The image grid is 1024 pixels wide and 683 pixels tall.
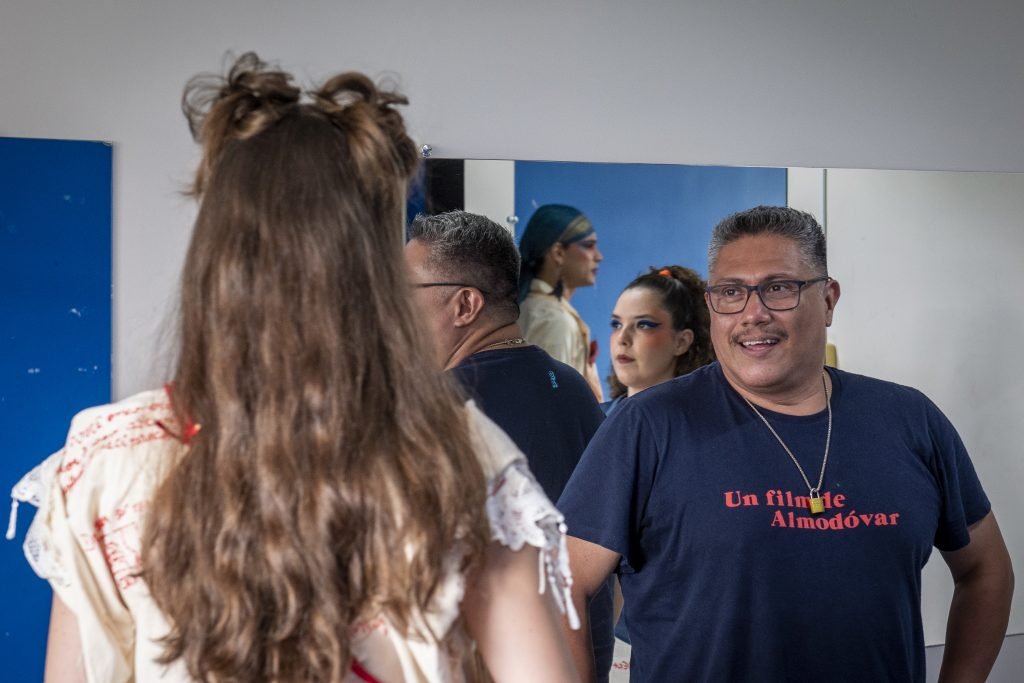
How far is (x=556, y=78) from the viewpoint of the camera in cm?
271

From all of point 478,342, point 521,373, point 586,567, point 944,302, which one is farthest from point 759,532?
point 944,302

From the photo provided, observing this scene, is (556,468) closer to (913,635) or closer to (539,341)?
(539,341)

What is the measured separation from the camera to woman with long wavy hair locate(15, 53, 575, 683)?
3.03 ft

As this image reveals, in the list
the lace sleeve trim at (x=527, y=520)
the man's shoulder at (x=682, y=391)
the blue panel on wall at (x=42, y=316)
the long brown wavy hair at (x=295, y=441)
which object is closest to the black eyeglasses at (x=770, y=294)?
the man's shoulder at (x=682, y=391)

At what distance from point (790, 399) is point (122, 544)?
1226 mm

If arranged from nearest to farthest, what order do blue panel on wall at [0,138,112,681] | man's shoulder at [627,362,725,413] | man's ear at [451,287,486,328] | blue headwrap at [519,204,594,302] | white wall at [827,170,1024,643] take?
man's shoulder at [627,362,725,413] → man's ear at [451,287,486,328] → blue panel on wall at [0,138,112,681] → blue headwrap at [519,204,594,302] → white wall at [827,170,1024,643]

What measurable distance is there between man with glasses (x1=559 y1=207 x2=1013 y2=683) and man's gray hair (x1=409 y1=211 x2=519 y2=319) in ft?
1.90

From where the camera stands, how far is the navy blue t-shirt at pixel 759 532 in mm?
1686

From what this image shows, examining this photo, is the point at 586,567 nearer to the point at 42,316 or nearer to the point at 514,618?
the point at 514,618

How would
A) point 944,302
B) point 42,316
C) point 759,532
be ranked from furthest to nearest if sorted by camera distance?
point 944,302, point 42,316, point 759,532

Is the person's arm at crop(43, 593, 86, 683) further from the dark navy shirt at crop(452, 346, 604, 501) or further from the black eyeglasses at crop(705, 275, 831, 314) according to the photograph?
the black eyeglasses at crop(705, 275, 831, 314)

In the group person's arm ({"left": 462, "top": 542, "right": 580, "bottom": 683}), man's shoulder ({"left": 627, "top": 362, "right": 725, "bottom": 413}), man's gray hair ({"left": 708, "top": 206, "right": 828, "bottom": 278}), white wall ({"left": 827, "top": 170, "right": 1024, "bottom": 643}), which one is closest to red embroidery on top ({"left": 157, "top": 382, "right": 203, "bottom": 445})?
person's arm ({"left": 462, "top": 542, "right": 580, "bottom": 683})

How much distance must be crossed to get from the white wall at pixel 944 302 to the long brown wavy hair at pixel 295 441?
2.16m

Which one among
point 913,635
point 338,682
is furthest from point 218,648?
point 913,635
